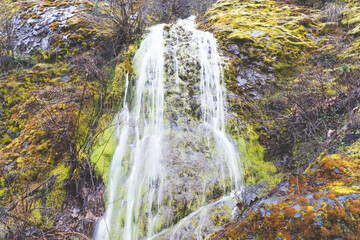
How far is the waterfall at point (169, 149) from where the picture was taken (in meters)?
3.45

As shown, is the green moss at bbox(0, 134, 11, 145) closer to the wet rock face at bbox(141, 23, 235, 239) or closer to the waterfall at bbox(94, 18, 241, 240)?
the waterfall at bbox(94, 18, 241, 240)

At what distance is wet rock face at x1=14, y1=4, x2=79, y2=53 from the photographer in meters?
6.16

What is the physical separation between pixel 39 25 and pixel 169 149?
6.94m

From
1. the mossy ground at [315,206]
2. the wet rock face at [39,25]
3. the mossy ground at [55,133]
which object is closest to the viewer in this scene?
the mossy ground at [315,206]

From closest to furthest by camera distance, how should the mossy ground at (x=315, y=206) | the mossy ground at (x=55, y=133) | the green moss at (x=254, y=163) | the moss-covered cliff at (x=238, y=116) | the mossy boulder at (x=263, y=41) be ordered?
the mossy ground at (x=315, y=206)
the moss-covered cliff at (x=238, y=116)
the mossy ground at (x=55, y=133)
the green moss at (x=254, y=163)
the mossy boulder at (x=263, y=41)

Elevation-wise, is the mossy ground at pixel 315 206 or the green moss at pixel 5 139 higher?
the green moss at pixel 5 139

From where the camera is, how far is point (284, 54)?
600 cm

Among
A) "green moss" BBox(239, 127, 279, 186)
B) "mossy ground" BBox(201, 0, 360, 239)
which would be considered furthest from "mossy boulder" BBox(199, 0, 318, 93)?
"green moss" BBox(239, 127, 279, 186)

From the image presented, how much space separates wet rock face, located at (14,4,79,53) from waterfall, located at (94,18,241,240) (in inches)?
131

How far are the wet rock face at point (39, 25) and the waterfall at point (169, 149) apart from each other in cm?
332

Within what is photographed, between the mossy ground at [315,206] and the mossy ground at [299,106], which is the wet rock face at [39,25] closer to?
the mossy ground at [299,106]

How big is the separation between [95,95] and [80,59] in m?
1.51

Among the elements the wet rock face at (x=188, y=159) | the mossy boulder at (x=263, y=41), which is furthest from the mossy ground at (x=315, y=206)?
the mossy boulder at (x=263, y=41)

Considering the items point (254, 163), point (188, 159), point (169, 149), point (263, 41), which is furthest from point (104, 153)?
point (263, 41)
